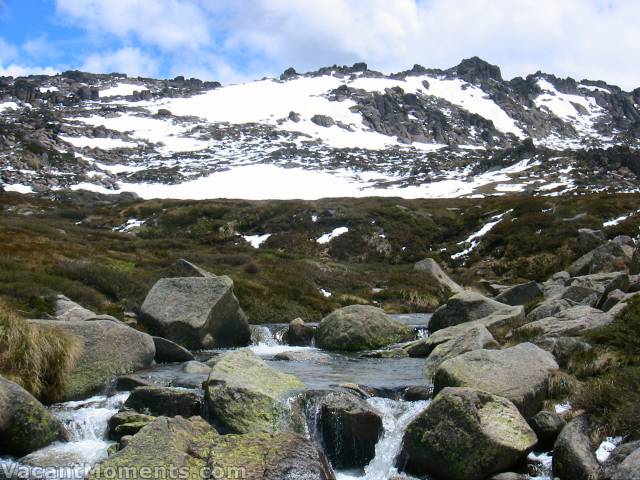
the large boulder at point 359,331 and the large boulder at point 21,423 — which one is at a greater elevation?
the large boulder at point 21,423

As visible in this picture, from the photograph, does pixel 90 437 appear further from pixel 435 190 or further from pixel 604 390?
pixel 435 190

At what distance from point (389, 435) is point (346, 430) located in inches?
36.2

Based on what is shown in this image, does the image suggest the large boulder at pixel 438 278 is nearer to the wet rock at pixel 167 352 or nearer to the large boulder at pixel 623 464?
the wet rock at pixel 167 352

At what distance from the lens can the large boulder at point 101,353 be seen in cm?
1253

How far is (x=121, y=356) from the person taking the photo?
46.2ft

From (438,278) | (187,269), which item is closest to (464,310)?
(187,269)

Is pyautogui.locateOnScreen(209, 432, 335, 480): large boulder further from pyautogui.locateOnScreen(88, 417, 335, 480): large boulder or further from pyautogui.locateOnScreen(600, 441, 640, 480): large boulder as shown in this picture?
pyautogui.locateOnScreen(600, 441, 640, 480): large boulder

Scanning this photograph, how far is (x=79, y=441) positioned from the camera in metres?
10.4

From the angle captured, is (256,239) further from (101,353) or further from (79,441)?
(79,441)

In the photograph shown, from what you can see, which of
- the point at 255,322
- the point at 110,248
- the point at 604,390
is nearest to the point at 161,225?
the point at 110,248

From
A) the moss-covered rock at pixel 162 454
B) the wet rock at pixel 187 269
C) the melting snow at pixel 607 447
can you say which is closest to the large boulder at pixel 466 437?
the melting snow at pixel 607 447

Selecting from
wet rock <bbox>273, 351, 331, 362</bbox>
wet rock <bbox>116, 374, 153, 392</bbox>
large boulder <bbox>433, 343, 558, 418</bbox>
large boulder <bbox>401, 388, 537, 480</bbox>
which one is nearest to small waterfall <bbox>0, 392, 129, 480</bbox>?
wet rock <bbox>116, 374, 153, 392</bbox>

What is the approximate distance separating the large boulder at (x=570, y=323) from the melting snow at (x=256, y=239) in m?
36.9

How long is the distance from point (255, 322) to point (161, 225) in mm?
34598
